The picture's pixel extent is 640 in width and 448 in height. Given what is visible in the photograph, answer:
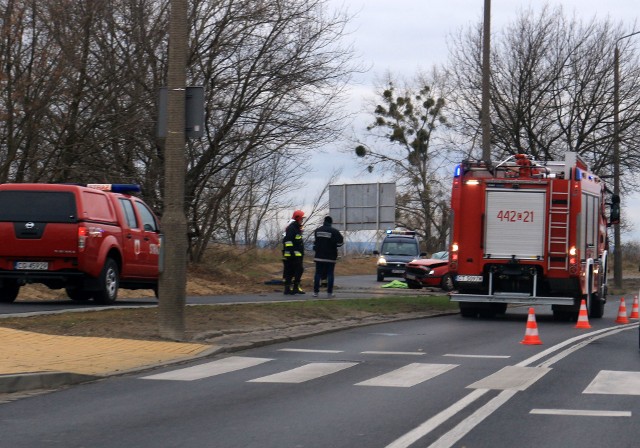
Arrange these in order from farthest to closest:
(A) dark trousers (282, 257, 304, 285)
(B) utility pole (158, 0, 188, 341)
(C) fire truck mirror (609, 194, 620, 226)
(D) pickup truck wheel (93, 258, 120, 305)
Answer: (A) dark trousers (282, 257, 304, 285) → (C) fire truck mirror (609, 194, 620, 226) → (D) pickup truck wheel (93, 258, 120, 305) → (B) utility pole (158, 0, 188, 341)

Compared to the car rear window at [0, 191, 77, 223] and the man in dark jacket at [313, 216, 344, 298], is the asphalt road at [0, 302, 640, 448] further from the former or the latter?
the man in dark jacket at [313, 216, 344, 298]

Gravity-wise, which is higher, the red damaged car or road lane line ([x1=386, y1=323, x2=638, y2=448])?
the red damaged car

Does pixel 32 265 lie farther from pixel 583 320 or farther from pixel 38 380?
Answer: pixel 583 320

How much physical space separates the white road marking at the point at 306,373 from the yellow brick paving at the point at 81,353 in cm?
146

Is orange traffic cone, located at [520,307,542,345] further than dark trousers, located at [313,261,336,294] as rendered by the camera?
No

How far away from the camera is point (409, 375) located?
11453 millimetres

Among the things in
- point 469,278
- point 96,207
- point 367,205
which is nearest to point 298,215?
point 469,278

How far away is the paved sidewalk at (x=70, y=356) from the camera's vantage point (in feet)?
33.7

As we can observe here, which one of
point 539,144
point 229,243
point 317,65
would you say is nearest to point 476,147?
point 539,144

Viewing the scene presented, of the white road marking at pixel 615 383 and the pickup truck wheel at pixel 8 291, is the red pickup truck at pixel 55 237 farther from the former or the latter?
the white road marking at pixel 615 383

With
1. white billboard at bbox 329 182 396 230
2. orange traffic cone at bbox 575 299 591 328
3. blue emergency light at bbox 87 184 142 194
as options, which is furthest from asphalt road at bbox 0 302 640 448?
white billboard at bbox 329 182 396 230

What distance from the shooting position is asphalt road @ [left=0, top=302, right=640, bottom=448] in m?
7.88

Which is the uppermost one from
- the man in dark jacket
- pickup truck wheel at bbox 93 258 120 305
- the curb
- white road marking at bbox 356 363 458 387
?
the man in dark jacket

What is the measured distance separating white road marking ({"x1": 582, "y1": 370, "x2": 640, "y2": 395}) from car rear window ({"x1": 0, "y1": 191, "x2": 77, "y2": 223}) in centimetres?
939
